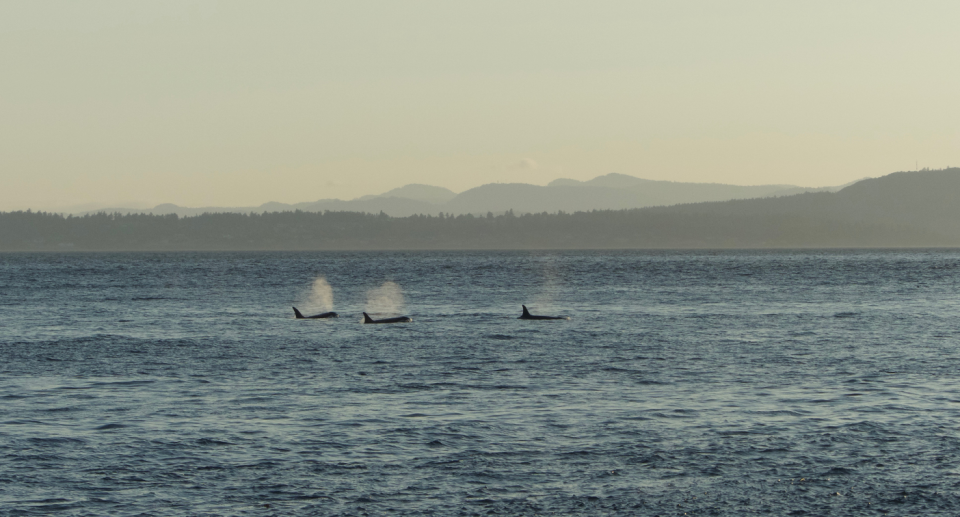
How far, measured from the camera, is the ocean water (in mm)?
18016

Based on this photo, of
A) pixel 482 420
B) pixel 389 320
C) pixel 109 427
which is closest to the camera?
pixel 109 427

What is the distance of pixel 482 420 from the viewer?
24.8 m

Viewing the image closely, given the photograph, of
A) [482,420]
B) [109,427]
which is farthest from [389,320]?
[109,427]

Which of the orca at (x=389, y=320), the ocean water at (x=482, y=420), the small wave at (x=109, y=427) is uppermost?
the orca at (x=389, y=320)

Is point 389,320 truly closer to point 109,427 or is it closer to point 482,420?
point 482,420

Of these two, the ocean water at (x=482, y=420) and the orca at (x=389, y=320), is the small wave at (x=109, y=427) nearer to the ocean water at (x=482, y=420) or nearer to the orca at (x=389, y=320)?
the ocean water at (x=482, y=420)

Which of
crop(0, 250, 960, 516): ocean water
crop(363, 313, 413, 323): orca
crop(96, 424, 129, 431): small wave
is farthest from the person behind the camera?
crop(363, 313, 413, 323): orca

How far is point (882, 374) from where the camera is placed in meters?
33.1

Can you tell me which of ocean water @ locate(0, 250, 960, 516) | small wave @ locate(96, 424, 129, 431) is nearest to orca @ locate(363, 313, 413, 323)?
ocean water @ locate(0, 250, 960, 516)

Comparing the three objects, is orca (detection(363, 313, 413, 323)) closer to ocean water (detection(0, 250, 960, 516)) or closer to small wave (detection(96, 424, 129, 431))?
ocean water (detection(0, 250, 960, 516))

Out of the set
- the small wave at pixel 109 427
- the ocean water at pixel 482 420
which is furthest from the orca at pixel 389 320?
the small wave at pixel 109 427

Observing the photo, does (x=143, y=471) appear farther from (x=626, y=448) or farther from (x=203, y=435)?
(x=626, y=448)

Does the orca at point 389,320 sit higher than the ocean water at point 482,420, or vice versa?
the orca at point 389,320

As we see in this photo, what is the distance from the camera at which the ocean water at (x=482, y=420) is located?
18016 millimetres
